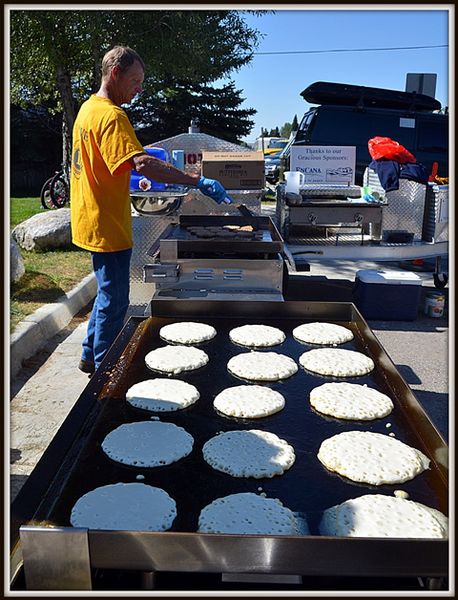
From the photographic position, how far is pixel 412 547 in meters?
1.24

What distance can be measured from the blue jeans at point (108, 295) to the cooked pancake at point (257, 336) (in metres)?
1.00

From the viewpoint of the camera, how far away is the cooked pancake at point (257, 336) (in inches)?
111

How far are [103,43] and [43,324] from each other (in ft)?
30.1

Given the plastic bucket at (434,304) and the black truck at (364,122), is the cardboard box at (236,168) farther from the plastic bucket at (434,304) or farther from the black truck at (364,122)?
the black truck at (364,122)

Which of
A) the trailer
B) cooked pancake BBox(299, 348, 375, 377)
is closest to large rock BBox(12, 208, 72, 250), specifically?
the trailer

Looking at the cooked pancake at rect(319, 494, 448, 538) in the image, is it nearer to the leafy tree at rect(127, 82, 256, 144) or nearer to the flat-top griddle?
the flat-top griddle

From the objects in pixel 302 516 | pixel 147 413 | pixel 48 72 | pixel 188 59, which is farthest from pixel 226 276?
pixel 48 72

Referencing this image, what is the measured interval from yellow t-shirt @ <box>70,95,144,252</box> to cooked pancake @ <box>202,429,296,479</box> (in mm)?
1870

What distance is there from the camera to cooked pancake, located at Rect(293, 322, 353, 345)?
9.43 ft

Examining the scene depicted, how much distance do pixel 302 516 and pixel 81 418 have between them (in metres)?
0.92

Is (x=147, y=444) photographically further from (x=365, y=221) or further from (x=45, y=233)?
(x=45, y=233)

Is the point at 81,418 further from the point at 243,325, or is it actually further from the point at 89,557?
the point at 243,325

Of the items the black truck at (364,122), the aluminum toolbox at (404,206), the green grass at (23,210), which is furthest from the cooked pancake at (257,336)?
the green grass at (23,210)

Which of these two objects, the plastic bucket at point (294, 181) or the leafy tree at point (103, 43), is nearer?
the plastic bucket at point (294, 181)
